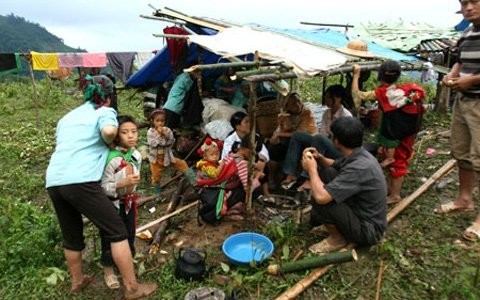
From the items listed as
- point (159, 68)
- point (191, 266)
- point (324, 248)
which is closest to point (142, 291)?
point (191, 266)

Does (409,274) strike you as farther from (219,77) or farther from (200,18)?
(200,18)

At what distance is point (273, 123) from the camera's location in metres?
5.97

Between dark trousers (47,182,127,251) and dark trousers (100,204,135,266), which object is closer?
dark trousers (47,182,127,251)

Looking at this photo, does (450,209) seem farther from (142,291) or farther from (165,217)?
(142,291)

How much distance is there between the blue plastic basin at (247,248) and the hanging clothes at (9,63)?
31.7 ft

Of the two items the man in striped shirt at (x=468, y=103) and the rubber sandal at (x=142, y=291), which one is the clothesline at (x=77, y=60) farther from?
the man in striped shirt at (x=468, y=103)

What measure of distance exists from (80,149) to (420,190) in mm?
4479

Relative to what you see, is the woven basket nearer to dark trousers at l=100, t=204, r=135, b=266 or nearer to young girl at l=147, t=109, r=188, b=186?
young girl at l=147, t=109, r=188, b=186

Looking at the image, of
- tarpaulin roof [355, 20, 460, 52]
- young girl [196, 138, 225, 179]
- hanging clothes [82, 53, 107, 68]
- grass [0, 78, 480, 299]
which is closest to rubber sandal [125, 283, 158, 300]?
grass [0, 78, 480, 299]

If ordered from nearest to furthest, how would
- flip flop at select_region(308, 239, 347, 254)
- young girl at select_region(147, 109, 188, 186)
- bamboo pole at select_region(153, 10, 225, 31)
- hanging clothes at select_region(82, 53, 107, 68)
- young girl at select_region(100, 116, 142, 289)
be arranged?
young girl at select_region(100, 116, 142, 289) → flip flop at select_region(308, 239, 347, 254) → young girl at select_region(147, 109, 188, 186) → bamboo pole at select_region(153, 10, 225, 31) → hanging clothes at select_region(82, 53, 107, 68)

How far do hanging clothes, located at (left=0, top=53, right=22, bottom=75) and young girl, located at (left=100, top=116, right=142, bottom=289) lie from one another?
921 cm

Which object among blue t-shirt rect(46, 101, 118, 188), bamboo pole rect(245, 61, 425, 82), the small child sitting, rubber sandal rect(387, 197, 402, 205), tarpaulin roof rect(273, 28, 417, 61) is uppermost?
tarpaulin roof rect(273, 28, 417, 61)

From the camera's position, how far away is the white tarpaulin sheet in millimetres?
4078

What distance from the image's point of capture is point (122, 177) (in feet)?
10.3
